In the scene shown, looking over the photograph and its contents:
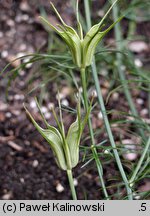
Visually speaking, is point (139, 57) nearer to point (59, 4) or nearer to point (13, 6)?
point (59, 4)

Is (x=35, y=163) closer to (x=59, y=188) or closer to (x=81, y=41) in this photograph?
(x=59, y=188)

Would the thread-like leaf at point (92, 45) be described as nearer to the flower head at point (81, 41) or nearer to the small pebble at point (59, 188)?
the flower head at point (81, 41)

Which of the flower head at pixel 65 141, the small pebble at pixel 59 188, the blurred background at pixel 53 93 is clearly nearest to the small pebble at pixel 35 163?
the blurred background at pixel 53 93

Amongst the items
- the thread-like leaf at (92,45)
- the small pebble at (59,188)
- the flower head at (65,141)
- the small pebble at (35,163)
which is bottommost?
the small pebble at (59,188)

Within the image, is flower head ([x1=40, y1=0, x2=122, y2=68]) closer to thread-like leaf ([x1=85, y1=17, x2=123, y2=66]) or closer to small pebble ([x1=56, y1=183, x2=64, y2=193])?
thread-like leaf ([x1=85, y1=17, x2=123, y2=66])

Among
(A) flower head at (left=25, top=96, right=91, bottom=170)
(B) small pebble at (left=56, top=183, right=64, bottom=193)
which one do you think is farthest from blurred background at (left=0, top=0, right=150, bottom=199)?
(A) flower head at (left=25, top=96, right=91, bottom=170)

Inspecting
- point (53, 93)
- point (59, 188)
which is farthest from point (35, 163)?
point (53, 93)
